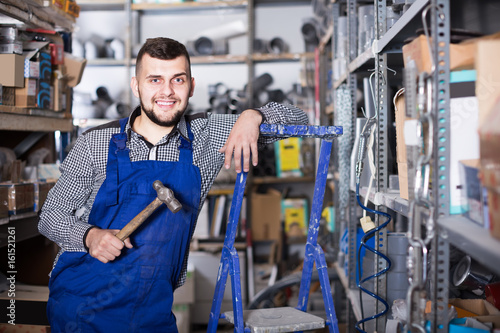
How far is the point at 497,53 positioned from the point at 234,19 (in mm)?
3728

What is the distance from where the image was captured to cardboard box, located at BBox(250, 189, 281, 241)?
401cm

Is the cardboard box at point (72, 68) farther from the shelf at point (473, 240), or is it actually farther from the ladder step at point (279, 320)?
the shelf at point (473, 240)

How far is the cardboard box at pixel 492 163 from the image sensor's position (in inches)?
32.2

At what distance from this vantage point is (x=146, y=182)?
166 cm

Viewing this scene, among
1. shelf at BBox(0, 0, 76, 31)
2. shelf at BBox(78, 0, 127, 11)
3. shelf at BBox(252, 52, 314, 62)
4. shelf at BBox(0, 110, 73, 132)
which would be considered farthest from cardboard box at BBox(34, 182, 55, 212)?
shelf at BBox(78, 0, 127, 11)

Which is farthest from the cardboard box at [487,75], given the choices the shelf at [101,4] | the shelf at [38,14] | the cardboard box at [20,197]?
the shelf at [101,4]

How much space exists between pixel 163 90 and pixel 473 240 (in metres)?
1.25

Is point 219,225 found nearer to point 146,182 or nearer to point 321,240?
point 321,240

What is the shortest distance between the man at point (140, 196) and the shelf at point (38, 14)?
0.65 m

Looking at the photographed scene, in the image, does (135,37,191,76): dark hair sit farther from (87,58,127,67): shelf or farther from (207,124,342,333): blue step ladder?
(87,58,127,67): shelf

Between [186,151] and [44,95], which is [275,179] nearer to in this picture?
[44,95]

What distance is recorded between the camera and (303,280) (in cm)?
170

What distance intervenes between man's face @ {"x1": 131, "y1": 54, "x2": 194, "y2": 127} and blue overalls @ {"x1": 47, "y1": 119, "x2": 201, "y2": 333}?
0.16m

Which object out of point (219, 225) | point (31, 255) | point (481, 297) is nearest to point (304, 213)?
point (219, 225)
